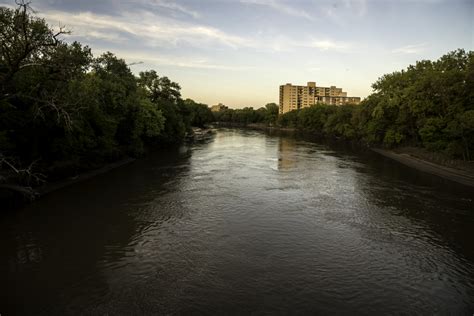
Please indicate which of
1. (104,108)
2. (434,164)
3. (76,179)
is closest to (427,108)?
(434,164)

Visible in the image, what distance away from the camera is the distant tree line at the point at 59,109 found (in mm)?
13516

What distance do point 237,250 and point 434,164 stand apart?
131 ft

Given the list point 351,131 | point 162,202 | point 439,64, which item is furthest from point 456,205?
point 351,131

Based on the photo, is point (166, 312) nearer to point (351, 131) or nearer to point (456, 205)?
point (456, 205)

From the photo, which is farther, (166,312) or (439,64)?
(439,64)

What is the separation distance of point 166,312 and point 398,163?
48.8 metres

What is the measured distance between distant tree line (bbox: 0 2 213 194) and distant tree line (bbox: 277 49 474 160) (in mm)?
40123

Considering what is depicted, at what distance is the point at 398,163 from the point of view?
52.1m

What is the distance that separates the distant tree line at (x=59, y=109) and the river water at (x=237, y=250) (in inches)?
149

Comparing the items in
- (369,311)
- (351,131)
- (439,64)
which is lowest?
(369,311)

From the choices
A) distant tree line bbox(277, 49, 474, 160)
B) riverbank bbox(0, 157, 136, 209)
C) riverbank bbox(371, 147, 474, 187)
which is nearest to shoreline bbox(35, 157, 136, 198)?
riverbank bbox(0, 157, 136, 209)

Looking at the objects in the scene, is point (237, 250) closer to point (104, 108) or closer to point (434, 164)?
point (104, 108)

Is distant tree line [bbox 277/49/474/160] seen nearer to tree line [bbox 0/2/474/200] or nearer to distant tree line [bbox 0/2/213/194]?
tree line [bbox 0/2/474/200]

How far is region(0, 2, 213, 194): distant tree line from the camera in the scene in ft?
44.3
